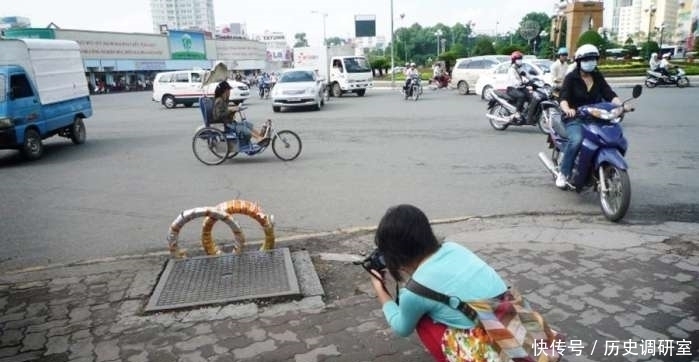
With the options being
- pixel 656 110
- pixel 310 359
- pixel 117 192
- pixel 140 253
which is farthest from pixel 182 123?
pixel 310 359

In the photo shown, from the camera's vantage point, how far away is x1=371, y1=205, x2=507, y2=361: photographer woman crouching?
6.52ft

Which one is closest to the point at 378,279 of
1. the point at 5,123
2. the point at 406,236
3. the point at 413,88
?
the point at 406,236

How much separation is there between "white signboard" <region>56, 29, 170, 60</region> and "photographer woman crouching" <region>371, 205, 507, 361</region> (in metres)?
52.5

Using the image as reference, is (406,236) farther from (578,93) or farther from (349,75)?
(349,75)

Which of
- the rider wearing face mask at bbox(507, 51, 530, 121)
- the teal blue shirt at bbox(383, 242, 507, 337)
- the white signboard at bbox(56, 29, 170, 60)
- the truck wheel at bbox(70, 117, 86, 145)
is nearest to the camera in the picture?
the teal blue shirt at bbox(383, 242, 507, 337)

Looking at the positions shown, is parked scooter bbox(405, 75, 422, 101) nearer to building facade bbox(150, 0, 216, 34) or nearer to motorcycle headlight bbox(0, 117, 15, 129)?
motorcycle headlight bbox(0, 117, 15, 129)

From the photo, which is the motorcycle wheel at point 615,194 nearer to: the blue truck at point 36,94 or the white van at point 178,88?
the blue truck at point 36,94

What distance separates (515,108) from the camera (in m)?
11.8

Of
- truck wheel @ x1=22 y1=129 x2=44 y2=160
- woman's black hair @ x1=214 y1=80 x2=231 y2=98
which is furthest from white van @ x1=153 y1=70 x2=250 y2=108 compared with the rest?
woman's black hair @ x1=214 y1=80 x2=231 y2=98

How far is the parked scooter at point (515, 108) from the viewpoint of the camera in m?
11.3

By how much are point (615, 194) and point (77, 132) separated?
39.7 feet

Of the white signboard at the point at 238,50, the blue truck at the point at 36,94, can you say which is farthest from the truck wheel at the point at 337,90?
the white signboard at the point at 238,50

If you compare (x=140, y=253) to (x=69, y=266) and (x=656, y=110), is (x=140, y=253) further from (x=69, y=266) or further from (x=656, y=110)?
(x=656, y=110)

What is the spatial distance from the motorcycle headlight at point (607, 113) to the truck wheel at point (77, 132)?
1174 centimetres
